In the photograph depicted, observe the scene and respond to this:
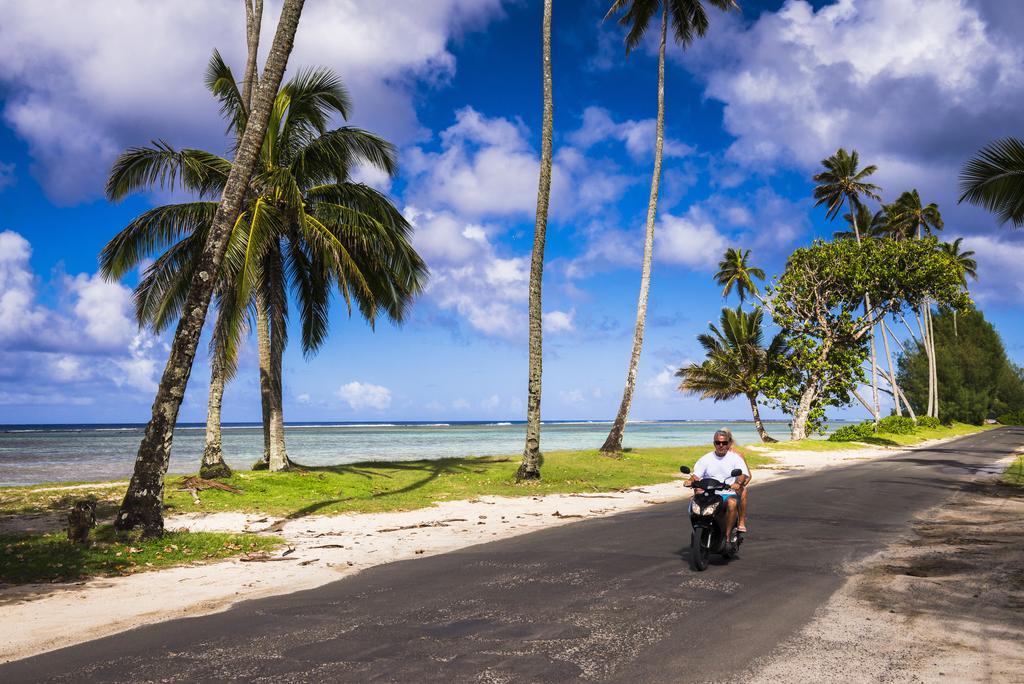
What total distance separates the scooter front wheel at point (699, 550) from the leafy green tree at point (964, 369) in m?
83.6

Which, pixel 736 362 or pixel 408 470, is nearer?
pixel 408 470

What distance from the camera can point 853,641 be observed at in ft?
18.5

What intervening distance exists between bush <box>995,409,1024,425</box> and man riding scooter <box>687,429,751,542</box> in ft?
339

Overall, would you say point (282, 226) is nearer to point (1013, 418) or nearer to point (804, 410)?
point (804, 410)

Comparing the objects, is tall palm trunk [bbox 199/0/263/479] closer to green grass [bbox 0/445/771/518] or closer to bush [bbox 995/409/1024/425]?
green grass [bbox 0/445/771/518]

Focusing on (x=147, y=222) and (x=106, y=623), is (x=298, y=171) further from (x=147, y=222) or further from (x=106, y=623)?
(x=106, y=623)

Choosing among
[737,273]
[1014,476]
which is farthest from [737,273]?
[1014,476]

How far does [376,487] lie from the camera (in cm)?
1825

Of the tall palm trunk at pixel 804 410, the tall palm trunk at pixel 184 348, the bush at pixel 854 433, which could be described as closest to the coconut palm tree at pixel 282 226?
the tall palm trunk at pixel 184 348

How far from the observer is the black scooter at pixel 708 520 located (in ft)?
27.7

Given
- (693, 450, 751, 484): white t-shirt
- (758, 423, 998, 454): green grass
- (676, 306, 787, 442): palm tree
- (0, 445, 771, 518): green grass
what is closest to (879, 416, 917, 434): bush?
(758, 423, 998, 454): green grass

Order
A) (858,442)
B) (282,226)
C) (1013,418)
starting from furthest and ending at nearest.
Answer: (1013,418) → (858,442) → (282,226)

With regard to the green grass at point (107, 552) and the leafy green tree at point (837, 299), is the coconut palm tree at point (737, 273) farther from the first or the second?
the green grass at point (107, 552)

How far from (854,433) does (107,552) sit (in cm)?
4875
